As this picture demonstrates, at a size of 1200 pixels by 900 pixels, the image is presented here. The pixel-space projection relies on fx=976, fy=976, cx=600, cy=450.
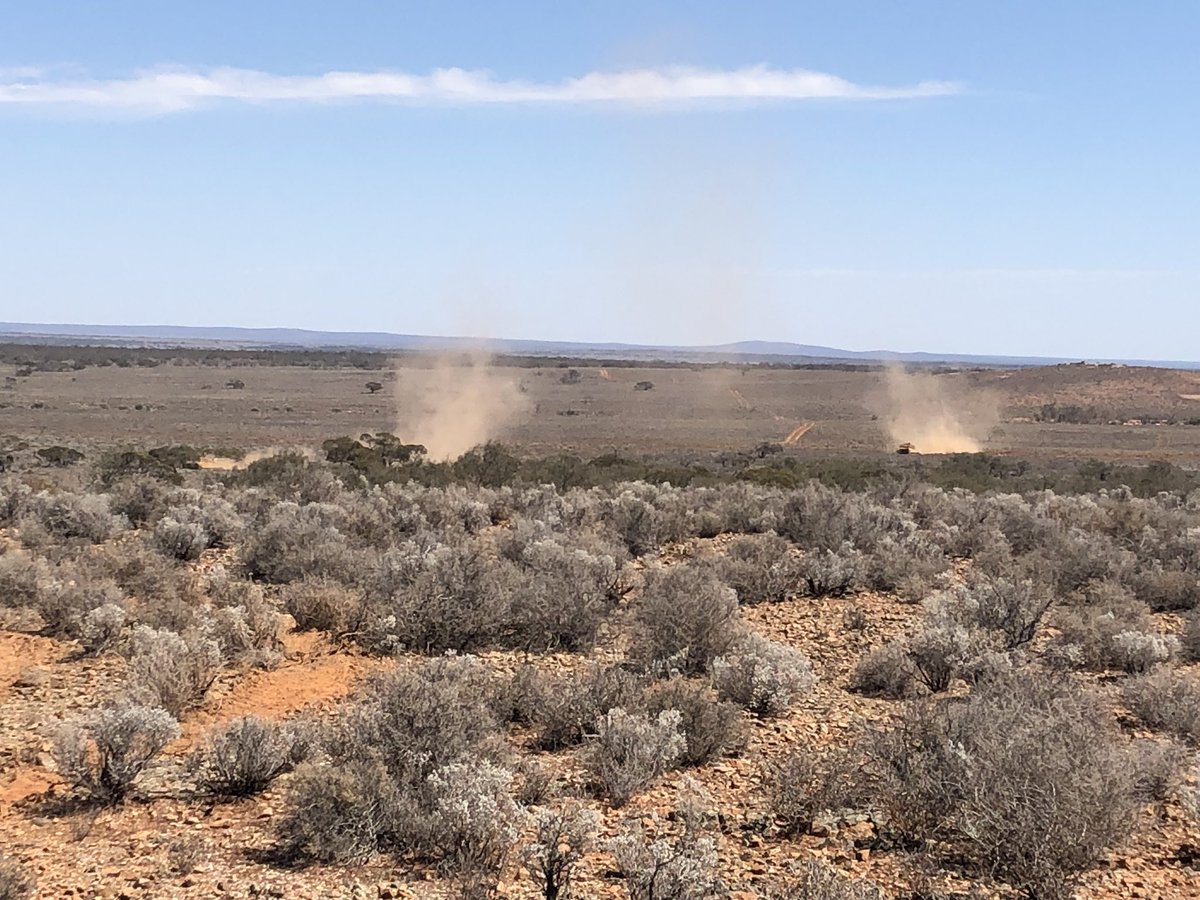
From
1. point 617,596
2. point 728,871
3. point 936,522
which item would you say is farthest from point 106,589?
point 936,522

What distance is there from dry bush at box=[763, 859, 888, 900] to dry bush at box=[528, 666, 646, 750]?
89.4 inches

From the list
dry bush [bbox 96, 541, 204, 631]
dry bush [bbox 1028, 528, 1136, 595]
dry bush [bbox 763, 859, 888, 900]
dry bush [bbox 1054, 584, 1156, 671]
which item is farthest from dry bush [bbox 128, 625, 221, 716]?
dry bush [bbox 1028, 528, 1136, 595]

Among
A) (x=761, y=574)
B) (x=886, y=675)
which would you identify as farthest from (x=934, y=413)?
(x=886, y=675)

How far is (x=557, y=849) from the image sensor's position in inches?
215

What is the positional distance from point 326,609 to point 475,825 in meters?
5.58

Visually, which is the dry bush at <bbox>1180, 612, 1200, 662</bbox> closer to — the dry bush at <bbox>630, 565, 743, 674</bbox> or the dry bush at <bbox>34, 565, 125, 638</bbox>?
the dry bush at <bbox>630, 565, 743, 674</bbox>

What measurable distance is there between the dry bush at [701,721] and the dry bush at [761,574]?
487 cm

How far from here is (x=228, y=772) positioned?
6.39 metres

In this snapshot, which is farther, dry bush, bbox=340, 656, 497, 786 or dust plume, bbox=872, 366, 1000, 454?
dust plume, bbox=872, 366, 1000, 454

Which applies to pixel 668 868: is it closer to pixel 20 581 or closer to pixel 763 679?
pixel 763 679

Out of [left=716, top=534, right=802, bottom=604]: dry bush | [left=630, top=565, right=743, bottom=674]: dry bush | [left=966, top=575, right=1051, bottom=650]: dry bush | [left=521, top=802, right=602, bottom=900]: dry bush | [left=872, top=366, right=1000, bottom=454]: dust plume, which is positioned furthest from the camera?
[left=872, top=366, right=1000, bottom=454]: dust plume

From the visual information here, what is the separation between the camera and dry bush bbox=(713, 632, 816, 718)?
8203 mm

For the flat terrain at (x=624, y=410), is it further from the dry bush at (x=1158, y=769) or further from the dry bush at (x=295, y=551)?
the dry bush at (x=1158, y=769)

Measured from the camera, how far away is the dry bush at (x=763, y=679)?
820cm
